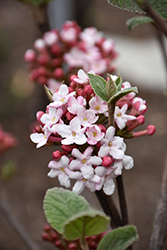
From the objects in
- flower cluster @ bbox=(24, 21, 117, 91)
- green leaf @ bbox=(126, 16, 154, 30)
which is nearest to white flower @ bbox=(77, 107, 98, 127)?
green leaf @ bbox=(126, 16, 154, 30)

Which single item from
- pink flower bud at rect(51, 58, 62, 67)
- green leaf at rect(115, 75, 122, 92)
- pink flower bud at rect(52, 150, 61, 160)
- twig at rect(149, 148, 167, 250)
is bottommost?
twig at rect(149, 148, 167, 250)

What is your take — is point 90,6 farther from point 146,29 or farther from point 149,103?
point 149,103

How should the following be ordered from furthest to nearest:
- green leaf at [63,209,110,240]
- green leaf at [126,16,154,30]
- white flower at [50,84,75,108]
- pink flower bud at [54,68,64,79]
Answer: pink flower bud at [54,68,64,79]
green leaf at [126,16,154,30]
white flower at [50,84,75,108]
green leaf at [63,209,110,240]

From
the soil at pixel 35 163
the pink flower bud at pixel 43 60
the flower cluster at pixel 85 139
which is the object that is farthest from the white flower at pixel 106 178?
the soil at pixel 35 163

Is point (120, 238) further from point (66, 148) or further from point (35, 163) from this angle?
point (35, 163)

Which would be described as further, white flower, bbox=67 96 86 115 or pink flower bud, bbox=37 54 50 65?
pink flower bud, bbox=37 54 50 65

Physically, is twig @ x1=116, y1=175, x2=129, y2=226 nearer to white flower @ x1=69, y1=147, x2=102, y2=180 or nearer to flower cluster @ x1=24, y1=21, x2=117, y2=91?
white flower @ x1=69, y1=147, x2=102, y2=180
